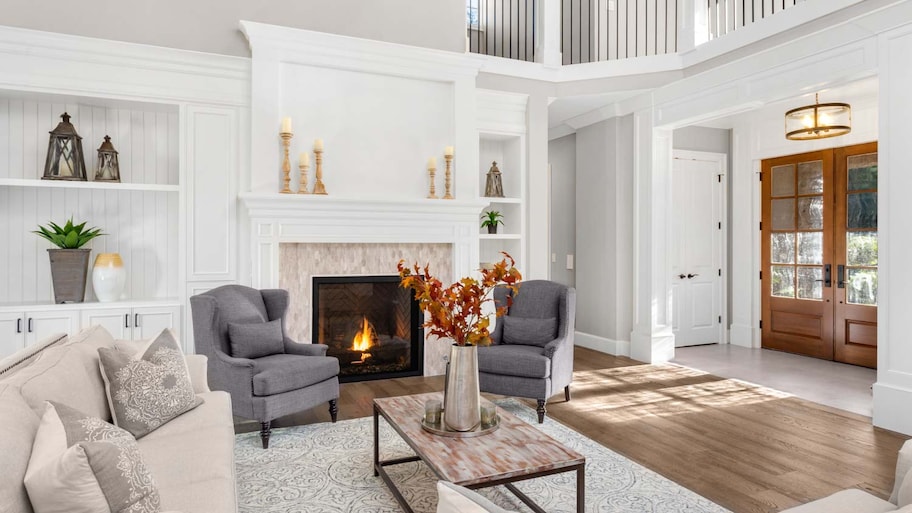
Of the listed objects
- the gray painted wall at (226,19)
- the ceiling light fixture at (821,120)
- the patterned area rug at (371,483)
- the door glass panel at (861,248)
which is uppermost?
the gray painted wall at (226,19)

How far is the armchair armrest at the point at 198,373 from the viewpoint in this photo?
2.92 meters

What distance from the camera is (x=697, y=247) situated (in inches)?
273

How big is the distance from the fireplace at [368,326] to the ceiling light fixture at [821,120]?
155 inches

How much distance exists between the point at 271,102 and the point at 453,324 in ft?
10.1

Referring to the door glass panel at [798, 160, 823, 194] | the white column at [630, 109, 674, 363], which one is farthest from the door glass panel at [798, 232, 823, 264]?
the white column at [630, 109, 674, 363]

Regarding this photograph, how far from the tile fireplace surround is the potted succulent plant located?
1188mm

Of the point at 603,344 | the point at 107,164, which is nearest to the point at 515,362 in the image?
the point at 603,344

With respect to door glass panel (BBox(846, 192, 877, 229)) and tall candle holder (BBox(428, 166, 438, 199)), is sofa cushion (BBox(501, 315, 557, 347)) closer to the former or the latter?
tall candle holder (BBox(428, 166, 438, 199))

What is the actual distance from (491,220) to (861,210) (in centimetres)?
373

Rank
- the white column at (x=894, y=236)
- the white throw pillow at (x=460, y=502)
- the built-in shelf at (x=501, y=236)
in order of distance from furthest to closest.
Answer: the built-in shelf at (x=501, y=236), the white column at (x=894, y=236), the white throw pillow at (x=460, y=502)

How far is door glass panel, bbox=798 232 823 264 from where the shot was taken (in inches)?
242

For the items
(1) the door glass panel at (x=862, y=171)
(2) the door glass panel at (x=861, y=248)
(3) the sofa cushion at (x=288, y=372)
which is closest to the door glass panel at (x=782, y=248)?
(2) the door glass panel at (x=861, y=248)

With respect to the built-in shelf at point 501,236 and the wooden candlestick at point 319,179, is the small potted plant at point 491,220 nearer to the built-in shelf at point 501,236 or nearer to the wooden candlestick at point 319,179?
the built-in shelf at point 501,236

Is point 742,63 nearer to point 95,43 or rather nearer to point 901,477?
point 901,477
